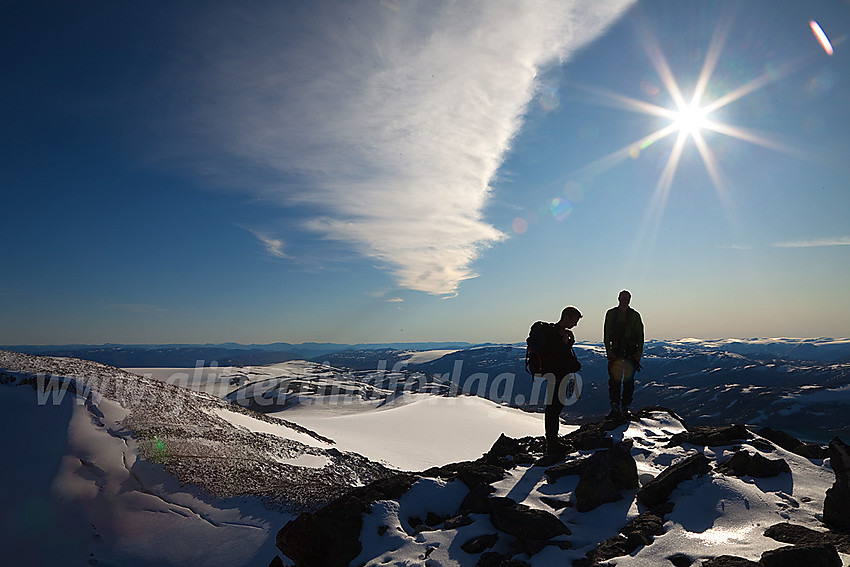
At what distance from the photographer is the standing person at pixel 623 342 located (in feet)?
38.8

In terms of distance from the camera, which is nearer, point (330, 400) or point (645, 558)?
point (645, 558)

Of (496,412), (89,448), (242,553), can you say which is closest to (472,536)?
(242,553)

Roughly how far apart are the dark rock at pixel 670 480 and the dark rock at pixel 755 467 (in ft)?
1.45

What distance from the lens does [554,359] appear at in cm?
910

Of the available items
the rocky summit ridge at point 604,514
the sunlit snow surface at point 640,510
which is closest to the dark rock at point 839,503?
the rocky summit ridge at point 604,514

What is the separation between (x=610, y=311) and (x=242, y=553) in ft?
39.2

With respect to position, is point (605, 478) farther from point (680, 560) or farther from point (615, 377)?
point (615, 377)

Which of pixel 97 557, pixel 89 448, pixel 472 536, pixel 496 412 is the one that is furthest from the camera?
pixel 496 412

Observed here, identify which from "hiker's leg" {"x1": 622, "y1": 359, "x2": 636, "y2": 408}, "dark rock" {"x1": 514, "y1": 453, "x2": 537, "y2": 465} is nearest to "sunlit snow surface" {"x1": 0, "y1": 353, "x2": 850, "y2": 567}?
"dark rock" {"x1": 514, "y1": 453, "x2": 537, "y2": 465}

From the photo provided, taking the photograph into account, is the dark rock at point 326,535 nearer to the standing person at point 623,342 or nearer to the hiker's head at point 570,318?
the hiker's head at point 570,318

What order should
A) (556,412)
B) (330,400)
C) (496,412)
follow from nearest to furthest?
(556,412), (496,412), (330,400)

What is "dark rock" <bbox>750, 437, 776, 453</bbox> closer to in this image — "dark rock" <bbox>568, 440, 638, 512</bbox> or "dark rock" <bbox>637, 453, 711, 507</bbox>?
"dark rock" <bbox>637, 453, 711, 507</bbox>

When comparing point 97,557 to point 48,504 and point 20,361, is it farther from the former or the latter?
point 20,361

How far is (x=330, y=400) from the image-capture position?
69.9 meters
